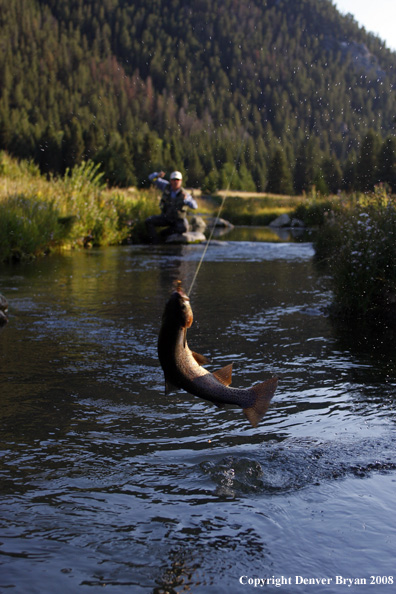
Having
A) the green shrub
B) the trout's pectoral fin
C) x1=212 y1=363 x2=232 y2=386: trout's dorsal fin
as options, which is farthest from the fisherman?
the trout's pectoral fin

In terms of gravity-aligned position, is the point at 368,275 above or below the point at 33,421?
above

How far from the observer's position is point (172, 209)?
79.2 ft

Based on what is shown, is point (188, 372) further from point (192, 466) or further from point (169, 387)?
point (192, 466)

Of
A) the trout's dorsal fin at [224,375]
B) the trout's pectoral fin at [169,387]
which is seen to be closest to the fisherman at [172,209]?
the trout's dorsal fin at [224,375]

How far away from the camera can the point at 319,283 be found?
1433 centimetres

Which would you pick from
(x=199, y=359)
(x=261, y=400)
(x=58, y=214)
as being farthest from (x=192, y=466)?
(x=58, y=214)

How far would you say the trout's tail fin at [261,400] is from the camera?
12.9 feet

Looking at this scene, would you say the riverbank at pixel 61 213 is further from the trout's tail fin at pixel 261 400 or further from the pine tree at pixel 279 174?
the pine tree at pixel 279 174

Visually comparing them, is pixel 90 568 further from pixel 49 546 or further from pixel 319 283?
pixel 319 283

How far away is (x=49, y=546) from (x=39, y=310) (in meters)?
7.14

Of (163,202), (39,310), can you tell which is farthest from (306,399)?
(163,202)

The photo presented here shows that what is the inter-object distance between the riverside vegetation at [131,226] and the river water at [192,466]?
973 millimetres

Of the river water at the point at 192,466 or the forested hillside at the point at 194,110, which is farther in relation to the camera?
the forested hillside at the point at 194,110

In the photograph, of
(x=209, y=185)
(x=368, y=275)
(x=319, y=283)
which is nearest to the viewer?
(x=368, y=275)
